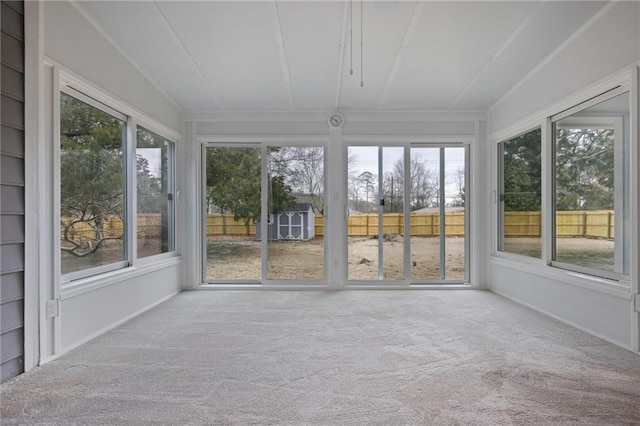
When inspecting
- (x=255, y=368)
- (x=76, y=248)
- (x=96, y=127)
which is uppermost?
(x=96, y=127)

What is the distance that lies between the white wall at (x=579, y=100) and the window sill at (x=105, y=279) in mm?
3924

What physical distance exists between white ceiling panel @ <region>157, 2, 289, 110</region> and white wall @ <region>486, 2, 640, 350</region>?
2512 mm

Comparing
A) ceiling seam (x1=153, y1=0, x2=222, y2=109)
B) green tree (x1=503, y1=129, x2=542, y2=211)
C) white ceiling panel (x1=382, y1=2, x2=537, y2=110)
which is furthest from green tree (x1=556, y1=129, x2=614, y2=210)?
ceiling seam (x1=153, y1=0, x2=222, y2=109)

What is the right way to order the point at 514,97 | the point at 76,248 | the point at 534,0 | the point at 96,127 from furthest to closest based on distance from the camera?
the point at 514,97
the point at 96,127
the point at 76,248
the point at 534,0

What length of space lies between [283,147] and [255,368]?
3.09m

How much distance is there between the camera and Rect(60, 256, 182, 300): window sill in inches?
98.4

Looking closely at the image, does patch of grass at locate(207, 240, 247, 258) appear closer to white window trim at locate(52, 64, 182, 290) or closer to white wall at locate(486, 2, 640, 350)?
white window trim at locate(52, 64, 182, 290)

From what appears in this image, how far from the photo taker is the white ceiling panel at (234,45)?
8.59ft

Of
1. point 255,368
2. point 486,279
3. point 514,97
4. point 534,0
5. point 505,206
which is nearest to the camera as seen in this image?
point 255,368

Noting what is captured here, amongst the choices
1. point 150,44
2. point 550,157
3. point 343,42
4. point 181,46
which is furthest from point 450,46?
point 150,44

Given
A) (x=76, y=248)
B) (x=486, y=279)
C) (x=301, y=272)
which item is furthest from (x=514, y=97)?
(x=76, y=248)

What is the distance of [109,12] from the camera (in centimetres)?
259

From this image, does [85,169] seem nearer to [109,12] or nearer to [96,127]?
[96,127]

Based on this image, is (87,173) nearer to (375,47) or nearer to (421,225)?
(375,47)
